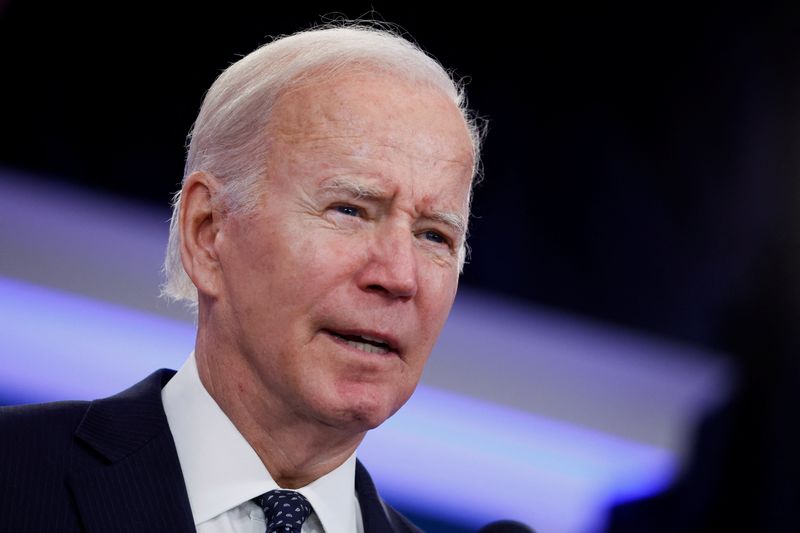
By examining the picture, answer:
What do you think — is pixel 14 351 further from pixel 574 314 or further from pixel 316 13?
pixel 574 314

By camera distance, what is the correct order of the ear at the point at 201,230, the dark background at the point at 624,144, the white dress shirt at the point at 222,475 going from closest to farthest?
the white dress shirt at the point at 222,475 → the ear at the point at 201,230 → the dark background at the point at 624,144

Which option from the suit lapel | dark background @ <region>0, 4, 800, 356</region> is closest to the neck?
the suit lapel

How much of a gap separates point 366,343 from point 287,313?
0.13m

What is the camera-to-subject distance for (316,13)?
297 centimetres

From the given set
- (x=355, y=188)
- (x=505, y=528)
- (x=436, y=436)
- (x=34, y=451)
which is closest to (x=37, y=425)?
(x=34, y=451)

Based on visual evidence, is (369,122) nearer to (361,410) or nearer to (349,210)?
(349,210)

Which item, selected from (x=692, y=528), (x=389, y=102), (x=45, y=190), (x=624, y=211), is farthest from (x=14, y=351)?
(x=692, y=528)

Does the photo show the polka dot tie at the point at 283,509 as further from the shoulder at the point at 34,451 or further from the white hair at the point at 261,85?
the white hair at the point at 261,85

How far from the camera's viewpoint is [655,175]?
3342 mm

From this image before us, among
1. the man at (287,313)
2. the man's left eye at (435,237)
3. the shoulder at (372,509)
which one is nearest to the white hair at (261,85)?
the man at (287,313)

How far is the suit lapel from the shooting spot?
4.93 ft

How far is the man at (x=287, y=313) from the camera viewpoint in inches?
61.4

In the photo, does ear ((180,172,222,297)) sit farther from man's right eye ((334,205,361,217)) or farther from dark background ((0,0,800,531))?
dark background ((0,0,800,531))

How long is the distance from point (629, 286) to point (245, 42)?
1372 mm
